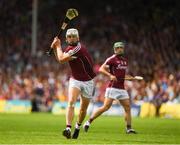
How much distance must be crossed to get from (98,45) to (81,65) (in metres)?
24.6

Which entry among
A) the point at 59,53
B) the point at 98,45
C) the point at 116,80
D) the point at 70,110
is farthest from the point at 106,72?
the point at 98,45

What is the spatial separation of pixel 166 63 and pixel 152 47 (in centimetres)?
254

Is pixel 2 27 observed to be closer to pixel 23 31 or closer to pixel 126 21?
pixel 23 31

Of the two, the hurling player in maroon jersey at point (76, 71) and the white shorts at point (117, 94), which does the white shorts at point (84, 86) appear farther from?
the white shorts at point (117, 94)

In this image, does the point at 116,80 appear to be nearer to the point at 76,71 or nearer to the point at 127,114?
the point at 127,114

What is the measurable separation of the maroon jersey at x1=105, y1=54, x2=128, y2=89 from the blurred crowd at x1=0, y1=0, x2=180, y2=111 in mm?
11272

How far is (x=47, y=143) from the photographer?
47.8 ft

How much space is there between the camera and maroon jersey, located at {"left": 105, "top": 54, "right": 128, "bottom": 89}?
20.3 m

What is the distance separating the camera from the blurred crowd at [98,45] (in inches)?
1375

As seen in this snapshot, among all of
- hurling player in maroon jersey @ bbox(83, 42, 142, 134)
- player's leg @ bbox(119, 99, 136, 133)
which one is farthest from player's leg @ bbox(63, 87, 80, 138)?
hurling player in maroon jersey @ bbox(83, 42, 142, 134)

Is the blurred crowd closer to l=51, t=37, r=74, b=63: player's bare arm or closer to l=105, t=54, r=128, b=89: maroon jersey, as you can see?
l=105, t=54, r=128, b=89: maroon jersey

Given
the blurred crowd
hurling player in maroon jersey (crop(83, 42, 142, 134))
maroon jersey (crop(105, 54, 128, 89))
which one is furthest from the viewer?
the blurred crowd

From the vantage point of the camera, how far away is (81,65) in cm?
1642

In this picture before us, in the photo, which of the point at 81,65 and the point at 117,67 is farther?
the point at 117,67
